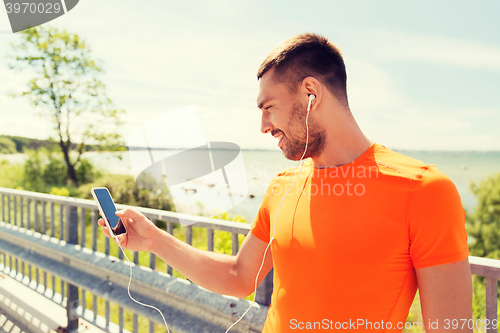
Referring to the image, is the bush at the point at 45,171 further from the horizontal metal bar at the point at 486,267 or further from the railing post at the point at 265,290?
the horizontal metal bar at the point at 486,267

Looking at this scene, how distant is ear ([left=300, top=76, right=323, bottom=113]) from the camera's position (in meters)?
1.34

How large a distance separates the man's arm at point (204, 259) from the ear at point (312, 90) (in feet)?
2.43

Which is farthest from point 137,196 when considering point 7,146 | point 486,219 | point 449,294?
point 7,146

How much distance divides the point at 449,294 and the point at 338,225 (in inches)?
15.7

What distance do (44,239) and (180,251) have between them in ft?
9.67

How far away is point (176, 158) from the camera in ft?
34.9

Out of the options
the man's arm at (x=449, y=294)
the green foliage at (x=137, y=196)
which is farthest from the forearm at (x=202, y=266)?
the green foliage at (x=137, y=196)

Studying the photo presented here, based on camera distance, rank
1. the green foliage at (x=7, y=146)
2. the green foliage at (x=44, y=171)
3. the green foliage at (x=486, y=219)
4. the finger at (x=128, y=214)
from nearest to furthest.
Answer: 1. the finger at (x=128, y=214)
2. the green foliage at (x=486, y=219)
3. the green foliage at (x=44, y=171)
4. the green foliage at (x=7, y=146)

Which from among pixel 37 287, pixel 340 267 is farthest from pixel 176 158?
pixel 340 267

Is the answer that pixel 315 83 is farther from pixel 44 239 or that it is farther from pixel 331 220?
pixel 44 239

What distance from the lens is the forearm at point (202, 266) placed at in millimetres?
1629

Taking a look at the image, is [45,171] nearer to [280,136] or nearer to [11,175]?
[11,175]

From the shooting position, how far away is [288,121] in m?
1.36

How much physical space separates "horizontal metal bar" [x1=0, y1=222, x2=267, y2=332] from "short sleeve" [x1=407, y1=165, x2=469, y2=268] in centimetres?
129
